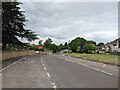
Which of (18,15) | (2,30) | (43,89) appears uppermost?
(18,15)

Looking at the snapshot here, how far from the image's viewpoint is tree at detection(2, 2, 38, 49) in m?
49.2

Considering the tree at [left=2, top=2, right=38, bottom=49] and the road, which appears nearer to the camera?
the road

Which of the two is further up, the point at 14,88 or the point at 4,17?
the point at 4,17

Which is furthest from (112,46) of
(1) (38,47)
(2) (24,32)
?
(2) (24,32)

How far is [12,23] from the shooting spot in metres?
53.1

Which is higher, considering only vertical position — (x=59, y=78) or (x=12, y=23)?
(x=12, y=23)

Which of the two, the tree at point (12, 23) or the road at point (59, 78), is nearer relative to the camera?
the road at point (59, 78)

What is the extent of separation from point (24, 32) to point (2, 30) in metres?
10.4

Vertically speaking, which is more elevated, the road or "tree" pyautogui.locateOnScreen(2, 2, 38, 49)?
"tree" pyautogui.locateOnScreen(2, 2, 38, 49)

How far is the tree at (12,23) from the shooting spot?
49.2m

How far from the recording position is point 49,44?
180 metres

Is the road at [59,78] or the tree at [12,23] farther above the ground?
the tree at [12,23]

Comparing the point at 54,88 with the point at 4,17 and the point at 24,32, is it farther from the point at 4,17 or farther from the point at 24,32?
the point at 24,32

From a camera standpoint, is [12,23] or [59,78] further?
[12,23]
